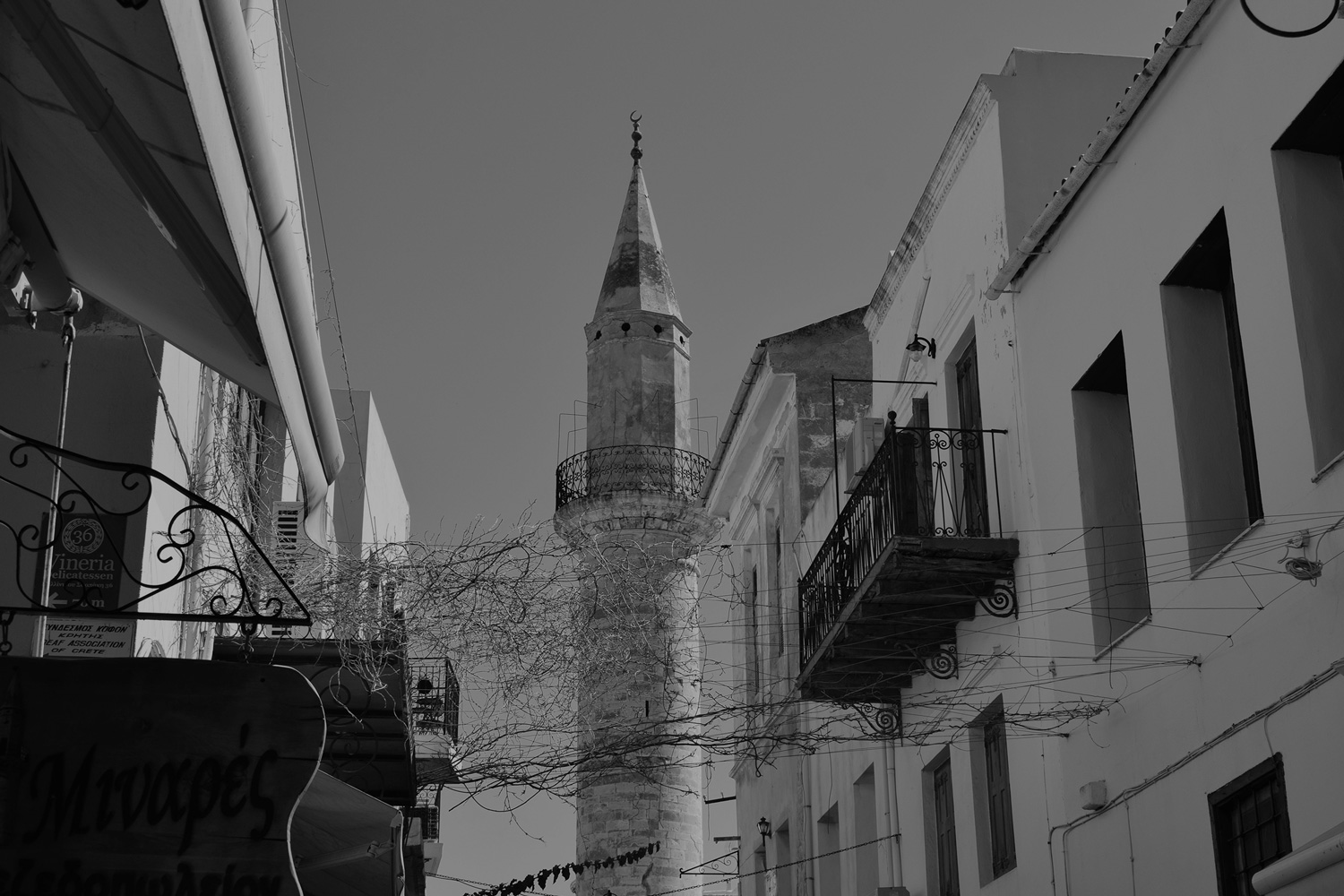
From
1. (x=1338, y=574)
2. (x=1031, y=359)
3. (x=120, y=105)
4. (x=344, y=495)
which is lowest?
(x=1338, y=574)

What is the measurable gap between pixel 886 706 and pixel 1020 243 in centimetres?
513

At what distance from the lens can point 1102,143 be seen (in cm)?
1125

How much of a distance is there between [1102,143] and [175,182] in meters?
7.22

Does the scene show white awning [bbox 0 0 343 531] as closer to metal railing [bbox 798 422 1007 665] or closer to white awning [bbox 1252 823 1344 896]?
white awning [bbox 1252 823 1344 896]

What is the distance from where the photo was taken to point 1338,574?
8266 millimetres

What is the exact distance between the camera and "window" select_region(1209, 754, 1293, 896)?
8.91 meters

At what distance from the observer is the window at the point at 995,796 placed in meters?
13.0

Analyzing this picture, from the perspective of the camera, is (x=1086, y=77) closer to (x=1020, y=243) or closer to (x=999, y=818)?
(x=1020, y=243)

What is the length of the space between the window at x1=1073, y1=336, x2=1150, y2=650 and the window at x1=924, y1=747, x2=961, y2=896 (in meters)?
3.42

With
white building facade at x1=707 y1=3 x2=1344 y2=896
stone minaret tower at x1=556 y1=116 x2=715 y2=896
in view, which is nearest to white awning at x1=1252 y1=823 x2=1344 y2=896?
white building facade at x1=707 y1=3 x2=1344 y2=896

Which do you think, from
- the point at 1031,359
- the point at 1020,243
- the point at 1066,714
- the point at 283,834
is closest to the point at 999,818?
the point at 1066,714


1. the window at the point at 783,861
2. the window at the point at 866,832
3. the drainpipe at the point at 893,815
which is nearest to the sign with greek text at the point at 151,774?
the drainpipe at the point at 893,815

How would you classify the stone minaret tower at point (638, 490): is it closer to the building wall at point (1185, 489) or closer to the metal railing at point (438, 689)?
the metal railing at point (438, 689)

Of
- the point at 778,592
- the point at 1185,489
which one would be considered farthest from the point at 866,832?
the point at 1185,489
